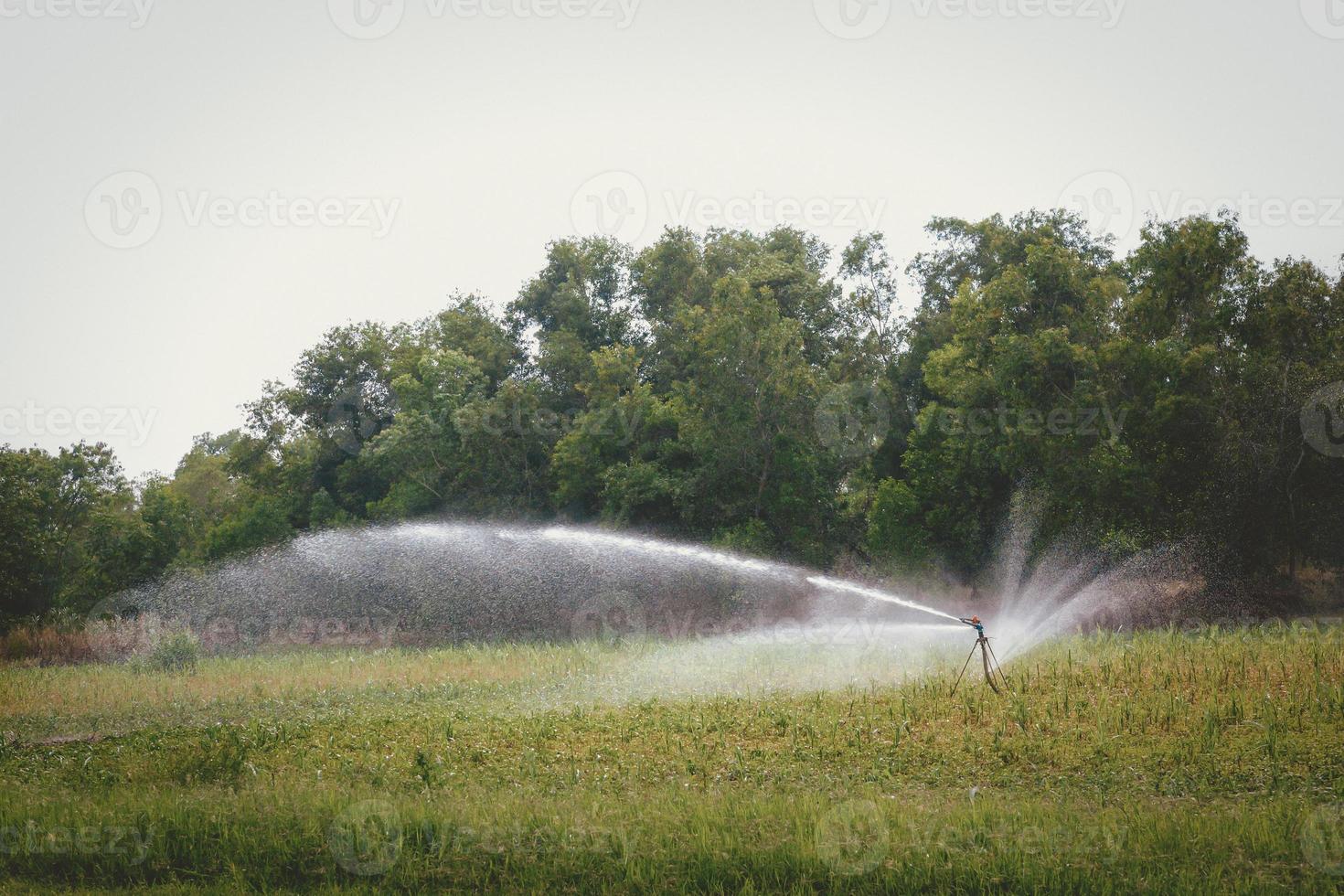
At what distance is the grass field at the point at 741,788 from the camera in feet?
30.3

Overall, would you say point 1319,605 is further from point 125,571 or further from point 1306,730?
point 125,571

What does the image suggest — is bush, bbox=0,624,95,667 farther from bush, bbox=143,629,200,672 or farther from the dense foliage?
bush, bbox=143,629,200,672

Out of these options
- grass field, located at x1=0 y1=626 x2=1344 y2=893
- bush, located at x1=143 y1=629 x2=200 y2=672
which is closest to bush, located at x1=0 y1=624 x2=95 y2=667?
bush, located at x1=143 y1=629 x2=200 y2=672

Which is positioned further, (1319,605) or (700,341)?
(700,341)

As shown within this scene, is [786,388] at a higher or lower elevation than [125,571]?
higher

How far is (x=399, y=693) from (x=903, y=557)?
755 inches

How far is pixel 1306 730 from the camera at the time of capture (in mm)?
12742

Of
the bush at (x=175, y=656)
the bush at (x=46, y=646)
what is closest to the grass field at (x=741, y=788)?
the bush at (x=175, y=656)

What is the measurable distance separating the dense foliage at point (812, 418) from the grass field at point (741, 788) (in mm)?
10776

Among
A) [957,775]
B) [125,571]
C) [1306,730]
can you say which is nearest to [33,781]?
[957,775]

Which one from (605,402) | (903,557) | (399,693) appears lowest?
(399,693)

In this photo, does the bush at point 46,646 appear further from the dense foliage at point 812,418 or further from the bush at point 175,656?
the bush at point 175,656

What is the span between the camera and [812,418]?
38.8 m

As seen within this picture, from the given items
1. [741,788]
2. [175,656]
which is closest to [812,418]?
[175,656]
